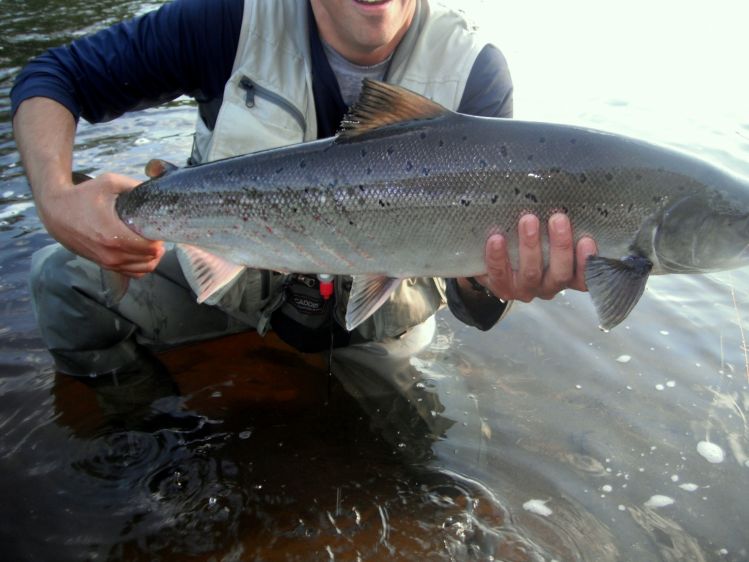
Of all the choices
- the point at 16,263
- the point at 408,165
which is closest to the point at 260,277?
the point at 408,165

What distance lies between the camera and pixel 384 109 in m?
2.59

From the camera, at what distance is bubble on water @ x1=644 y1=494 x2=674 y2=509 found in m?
3.18

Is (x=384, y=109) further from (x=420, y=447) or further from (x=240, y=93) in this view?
(x=420, y=447)

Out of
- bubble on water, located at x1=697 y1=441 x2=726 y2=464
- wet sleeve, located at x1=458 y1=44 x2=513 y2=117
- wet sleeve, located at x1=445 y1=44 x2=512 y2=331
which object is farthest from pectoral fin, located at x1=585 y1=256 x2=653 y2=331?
bubble on water, located at x1=697 y1=441 x2=726 y2=464

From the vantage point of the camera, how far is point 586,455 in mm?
3459

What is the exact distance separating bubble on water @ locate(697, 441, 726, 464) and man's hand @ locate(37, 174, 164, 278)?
2.98 meters

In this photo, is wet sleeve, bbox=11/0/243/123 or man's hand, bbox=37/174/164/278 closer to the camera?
man's hand, bbox=37/174/164/278

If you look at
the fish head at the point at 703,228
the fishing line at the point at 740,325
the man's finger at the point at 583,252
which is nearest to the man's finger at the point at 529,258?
the man's finger at the point at 583,252

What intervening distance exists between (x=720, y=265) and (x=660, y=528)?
4.17 ft

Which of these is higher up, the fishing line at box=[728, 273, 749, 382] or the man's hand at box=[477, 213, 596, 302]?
the man's hand at box=[477, 213, 596, 302]

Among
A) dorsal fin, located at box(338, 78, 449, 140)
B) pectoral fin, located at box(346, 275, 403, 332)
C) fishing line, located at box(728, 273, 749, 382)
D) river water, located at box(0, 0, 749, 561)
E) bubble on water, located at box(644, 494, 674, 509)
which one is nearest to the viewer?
dorsal fin, located at box(338, 78, 449, 140)

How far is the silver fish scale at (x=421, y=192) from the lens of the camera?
2.56m

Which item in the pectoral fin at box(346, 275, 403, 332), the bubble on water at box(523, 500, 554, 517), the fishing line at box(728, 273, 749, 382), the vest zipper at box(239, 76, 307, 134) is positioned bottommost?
the bubble on water at box(523, 500, 554, 517)

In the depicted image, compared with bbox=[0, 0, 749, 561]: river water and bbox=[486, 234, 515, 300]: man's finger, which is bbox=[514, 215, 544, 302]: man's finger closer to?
→ bbox=[486, 234, 515, 300]: man's finger
